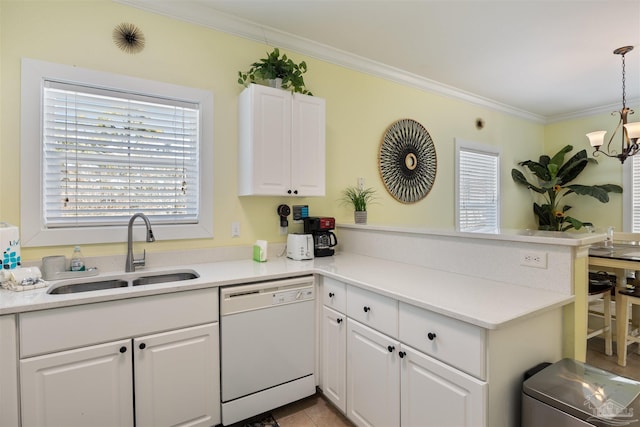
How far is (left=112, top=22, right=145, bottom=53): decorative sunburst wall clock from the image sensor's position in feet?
6.89

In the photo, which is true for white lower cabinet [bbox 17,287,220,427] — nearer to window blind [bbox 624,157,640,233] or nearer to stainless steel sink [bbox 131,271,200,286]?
stainless steel sink [bbox 131,271,200,286]

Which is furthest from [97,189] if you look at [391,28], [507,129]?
[507,129]

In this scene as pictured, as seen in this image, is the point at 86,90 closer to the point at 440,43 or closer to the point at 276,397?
the point at 276,397

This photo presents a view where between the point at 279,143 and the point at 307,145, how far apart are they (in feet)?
0.82

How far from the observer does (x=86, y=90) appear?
2.03 meters

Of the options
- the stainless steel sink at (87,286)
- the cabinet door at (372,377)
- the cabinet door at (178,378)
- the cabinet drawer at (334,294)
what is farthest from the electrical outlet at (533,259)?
the stainless steel sink at (87,286)

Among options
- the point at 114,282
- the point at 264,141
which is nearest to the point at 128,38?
the point at 264,141

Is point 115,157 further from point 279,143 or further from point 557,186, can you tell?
point 557,186

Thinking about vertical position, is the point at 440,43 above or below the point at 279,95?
above

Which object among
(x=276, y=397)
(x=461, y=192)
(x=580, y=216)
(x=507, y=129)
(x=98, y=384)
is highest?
(x=507, y=129)

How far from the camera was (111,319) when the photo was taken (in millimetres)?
1555

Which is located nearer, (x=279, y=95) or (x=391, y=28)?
(x=279, y=95)

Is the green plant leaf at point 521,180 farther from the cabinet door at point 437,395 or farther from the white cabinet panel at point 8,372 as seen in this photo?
the white cabinet panel at point 8,372

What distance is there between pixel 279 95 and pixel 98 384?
209 cm
